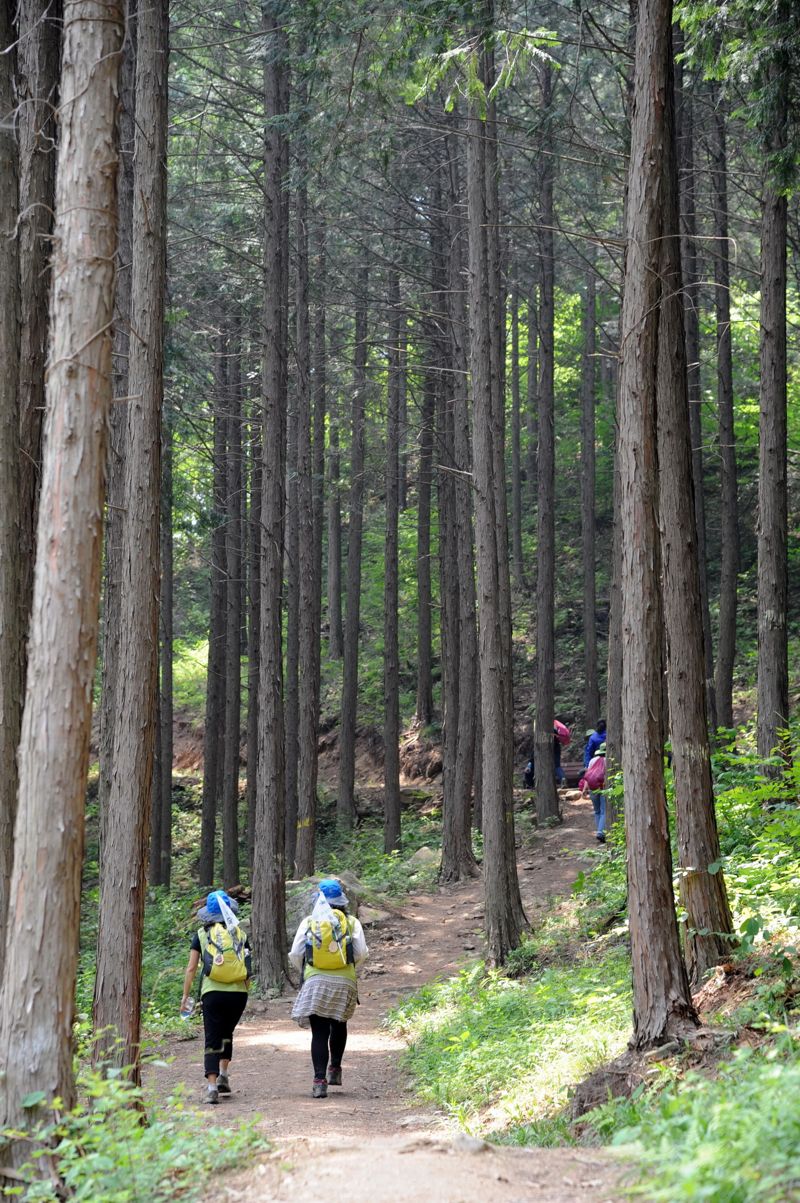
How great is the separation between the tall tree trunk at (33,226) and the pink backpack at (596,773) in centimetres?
1282

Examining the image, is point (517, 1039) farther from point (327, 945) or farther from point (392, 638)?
point (392, 638)

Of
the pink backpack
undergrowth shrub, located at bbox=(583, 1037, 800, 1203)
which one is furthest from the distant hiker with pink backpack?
undergrowth shrub, located at bbox=(583, 1037, 800, 1203)

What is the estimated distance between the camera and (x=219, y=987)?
32.3 ft

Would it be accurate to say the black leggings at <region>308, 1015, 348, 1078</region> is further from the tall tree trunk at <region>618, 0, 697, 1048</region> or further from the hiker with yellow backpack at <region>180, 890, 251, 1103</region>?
the tall tree trunk at <region>618, 0, 697, 1048</region>

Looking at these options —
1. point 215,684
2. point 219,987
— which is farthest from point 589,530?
point 219,987

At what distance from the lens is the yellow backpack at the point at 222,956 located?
9.83 meters

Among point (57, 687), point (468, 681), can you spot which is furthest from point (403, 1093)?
point (468, 681)

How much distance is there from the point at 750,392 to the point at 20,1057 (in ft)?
93.2

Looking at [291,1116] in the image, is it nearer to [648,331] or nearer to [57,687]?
[57,687]

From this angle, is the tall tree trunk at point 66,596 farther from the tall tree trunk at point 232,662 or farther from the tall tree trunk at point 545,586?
the tall tree trunk at point 545,586

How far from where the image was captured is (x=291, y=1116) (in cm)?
879

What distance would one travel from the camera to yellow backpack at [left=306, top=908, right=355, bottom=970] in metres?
9.76

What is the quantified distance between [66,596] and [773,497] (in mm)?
9822

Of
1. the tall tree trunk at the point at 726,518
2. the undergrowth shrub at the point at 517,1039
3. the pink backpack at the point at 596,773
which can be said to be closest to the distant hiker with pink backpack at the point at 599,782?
the pink backpack at the point at 596,773
